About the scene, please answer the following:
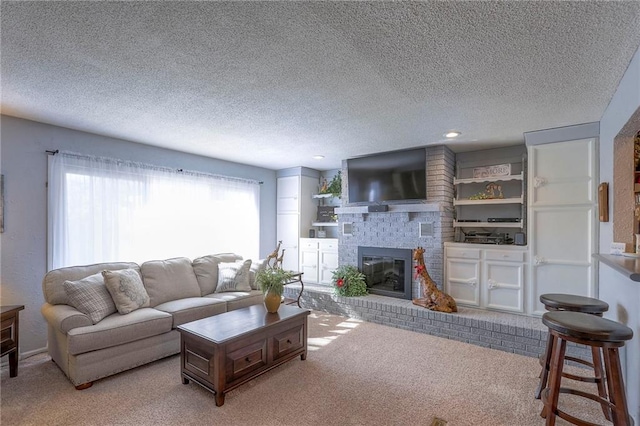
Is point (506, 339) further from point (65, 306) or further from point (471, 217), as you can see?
point (65, 306)

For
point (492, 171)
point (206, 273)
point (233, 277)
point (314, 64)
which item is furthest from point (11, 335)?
point (492, 171)

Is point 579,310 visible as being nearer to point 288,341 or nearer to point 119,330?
point 288,341

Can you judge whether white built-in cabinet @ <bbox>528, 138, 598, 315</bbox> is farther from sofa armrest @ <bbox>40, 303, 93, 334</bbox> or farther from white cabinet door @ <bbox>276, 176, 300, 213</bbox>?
sofa armrest @ <bbox>40, 303, 93, 334</bbox>

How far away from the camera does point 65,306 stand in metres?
2.90

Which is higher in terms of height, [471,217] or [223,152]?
[223,152]

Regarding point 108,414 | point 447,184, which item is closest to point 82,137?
point 108,414

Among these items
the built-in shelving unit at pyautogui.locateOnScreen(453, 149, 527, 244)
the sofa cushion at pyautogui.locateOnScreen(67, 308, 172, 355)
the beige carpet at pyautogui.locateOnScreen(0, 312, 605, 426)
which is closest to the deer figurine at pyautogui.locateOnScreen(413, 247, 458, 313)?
the beige carpet at pyautogui.locateOnScreen(0, 312, 605, 426)

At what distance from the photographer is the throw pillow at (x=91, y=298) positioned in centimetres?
280

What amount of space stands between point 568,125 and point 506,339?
2.34 meters

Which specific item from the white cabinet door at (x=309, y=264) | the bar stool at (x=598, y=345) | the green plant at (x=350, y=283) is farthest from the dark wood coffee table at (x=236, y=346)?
the white cabinet door at (x=309, y=264)

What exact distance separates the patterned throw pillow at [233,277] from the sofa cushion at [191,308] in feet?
1.35

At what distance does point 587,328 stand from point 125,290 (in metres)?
3.60

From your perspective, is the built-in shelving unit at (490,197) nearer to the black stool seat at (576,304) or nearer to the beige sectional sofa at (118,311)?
the black stool seat at (576,304)

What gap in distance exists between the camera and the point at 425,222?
4.48 meters
